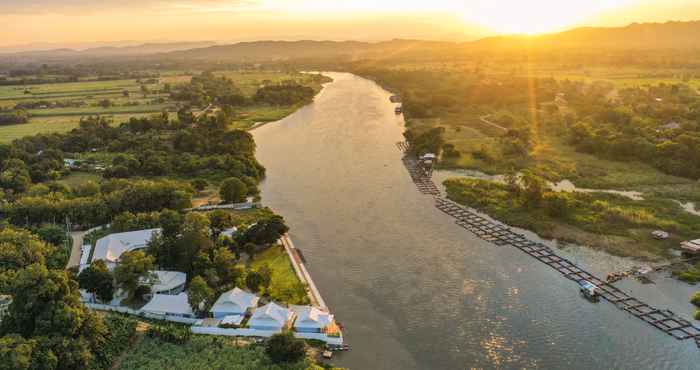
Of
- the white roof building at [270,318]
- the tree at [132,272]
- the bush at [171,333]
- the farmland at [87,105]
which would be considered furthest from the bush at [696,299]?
the farmland at [87,105]

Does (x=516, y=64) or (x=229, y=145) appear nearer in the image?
(x=229, y=145)

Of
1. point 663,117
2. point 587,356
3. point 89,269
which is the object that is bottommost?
point 587,356

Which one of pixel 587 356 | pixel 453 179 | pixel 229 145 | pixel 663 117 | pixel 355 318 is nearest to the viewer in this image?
pixel 587 356

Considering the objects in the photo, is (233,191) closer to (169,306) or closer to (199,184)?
(199,184)

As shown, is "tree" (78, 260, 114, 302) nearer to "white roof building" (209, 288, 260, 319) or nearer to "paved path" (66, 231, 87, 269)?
"paved path" (66, 231, 87, 269)

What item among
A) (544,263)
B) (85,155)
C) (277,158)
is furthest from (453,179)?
(85,155)

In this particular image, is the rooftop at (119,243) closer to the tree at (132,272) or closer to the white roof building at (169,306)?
the tree at (132,272)

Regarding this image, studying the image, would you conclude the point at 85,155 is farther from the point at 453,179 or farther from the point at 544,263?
the point at 544,263
